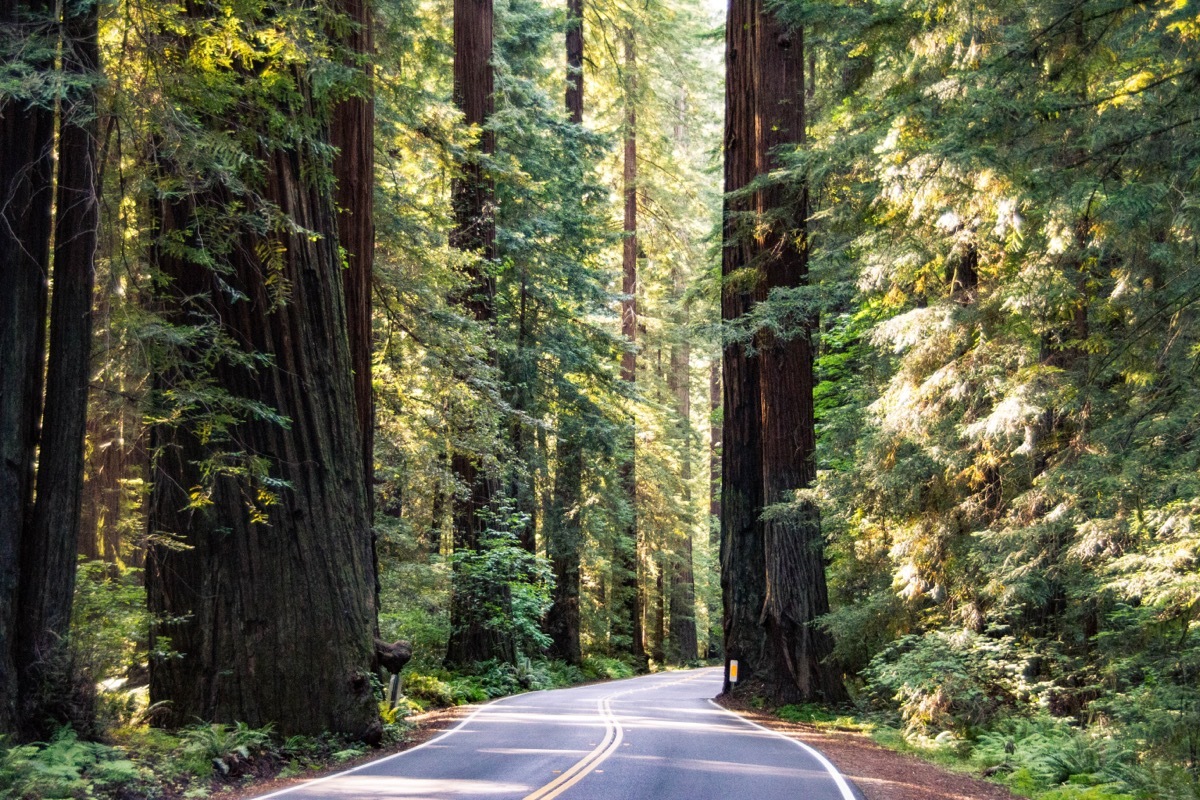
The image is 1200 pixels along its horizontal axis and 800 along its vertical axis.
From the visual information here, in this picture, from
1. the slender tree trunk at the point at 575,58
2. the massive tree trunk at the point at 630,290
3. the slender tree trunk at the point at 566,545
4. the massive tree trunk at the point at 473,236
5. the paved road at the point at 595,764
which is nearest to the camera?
the paved road at the point at 595,764

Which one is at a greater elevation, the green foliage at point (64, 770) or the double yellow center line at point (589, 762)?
the green foliage at point (64, 770)

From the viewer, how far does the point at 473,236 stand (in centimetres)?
1983

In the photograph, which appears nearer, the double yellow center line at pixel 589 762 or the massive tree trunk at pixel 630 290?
the double yellow center line at pixel 589 762

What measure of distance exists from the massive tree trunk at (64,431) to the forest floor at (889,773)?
282 inches

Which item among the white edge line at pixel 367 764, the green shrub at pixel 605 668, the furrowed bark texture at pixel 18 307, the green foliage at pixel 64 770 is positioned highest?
the furrowed bark texture at pixel 18 307

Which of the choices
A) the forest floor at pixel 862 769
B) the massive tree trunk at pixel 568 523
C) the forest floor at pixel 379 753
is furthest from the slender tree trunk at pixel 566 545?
the forest floor at pixel 862 769

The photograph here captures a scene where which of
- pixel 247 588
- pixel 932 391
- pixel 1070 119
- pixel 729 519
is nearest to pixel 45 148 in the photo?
pixel 247 588

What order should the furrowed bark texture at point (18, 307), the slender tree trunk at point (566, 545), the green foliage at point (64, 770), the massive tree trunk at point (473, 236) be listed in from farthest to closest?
1. the slender tree trunk at point (566, 545)
2. the massive tree trunk at point (473, 236)
3. the furrowed bark texture at point (18, 307)
4. the green foliage at point (64, 770)

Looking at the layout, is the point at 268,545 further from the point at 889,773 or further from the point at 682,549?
the point at 682,549

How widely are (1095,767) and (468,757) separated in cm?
638

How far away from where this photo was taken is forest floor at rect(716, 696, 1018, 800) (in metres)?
9.32

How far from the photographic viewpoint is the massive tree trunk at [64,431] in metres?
8.14

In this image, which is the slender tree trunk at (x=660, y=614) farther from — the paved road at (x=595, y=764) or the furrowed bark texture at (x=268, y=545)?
the furrowed bark texture at (x=268, y=545)

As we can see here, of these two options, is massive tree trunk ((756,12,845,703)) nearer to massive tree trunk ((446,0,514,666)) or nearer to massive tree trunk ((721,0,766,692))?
massive tree trunk ((721,0,766,692))
